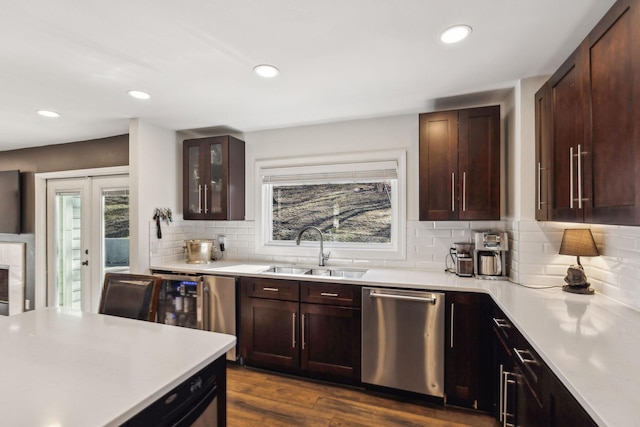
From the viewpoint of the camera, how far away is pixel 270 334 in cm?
269

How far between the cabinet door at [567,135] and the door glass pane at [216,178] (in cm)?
285

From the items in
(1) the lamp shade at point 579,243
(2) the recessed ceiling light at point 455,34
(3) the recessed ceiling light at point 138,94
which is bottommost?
(1) the lamp shade at point 579,243

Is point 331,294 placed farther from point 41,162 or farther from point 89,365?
point 41,162

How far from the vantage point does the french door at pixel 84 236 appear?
3.59 meters

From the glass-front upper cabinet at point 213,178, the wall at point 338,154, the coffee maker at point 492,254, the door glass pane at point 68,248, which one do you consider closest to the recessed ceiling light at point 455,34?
the wall at point 338,154

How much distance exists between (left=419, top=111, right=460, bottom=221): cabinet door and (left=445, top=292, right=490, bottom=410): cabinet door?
0.71 m

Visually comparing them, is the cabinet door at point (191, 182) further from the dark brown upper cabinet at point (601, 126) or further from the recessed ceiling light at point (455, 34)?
the dark brown upper cabinet at point (601, 126)

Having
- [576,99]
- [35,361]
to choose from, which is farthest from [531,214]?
[35,361]

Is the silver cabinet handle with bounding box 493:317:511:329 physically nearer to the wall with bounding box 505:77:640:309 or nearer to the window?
the wall with bounding box 505:77:640:309

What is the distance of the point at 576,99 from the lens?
1.60 meters

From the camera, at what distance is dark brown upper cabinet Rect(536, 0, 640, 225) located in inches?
46.2

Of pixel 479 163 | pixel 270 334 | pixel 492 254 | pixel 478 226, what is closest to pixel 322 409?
pixel 270 334

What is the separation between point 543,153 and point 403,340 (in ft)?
5.34

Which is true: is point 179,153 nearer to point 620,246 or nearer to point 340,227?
point 340,227
